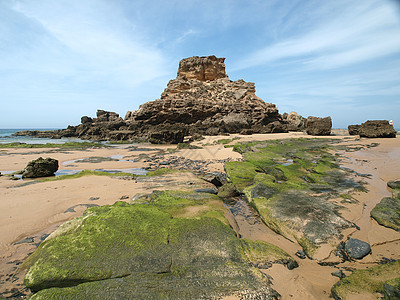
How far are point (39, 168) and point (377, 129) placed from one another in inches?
1136

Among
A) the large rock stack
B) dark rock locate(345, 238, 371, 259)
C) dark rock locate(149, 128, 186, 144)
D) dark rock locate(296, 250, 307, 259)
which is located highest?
the large rock stack

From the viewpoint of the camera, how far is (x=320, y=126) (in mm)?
26938

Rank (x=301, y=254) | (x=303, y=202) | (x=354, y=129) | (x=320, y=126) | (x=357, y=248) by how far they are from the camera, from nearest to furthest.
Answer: (x=357, y=248) < (x=301, y=254) < (x=303, y=202) < (x=354, y=129) < (x=320, y=126)

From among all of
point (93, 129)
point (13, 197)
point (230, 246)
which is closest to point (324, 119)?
Result: point (230, 246)

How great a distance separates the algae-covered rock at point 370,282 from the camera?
2279 mm

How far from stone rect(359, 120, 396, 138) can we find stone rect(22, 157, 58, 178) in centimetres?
2806

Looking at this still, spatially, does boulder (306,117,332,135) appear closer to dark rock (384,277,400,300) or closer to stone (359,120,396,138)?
stone (359,120,396,138)

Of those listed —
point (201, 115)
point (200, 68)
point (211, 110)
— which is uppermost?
point (200, 68)

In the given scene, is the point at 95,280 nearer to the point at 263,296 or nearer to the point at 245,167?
the point at 263,296

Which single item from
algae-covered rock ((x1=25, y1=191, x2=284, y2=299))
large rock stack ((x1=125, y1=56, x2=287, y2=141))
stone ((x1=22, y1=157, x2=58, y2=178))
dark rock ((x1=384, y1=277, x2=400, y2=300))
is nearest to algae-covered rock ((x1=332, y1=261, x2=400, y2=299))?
dark rock ((x1=384, y1=277, x2=400, y2=300))

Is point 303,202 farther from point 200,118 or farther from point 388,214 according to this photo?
point 200,118

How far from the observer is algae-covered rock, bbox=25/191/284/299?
2.23m

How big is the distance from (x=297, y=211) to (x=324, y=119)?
93.8ft

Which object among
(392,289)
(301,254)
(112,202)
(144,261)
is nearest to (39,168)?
(112,202)
